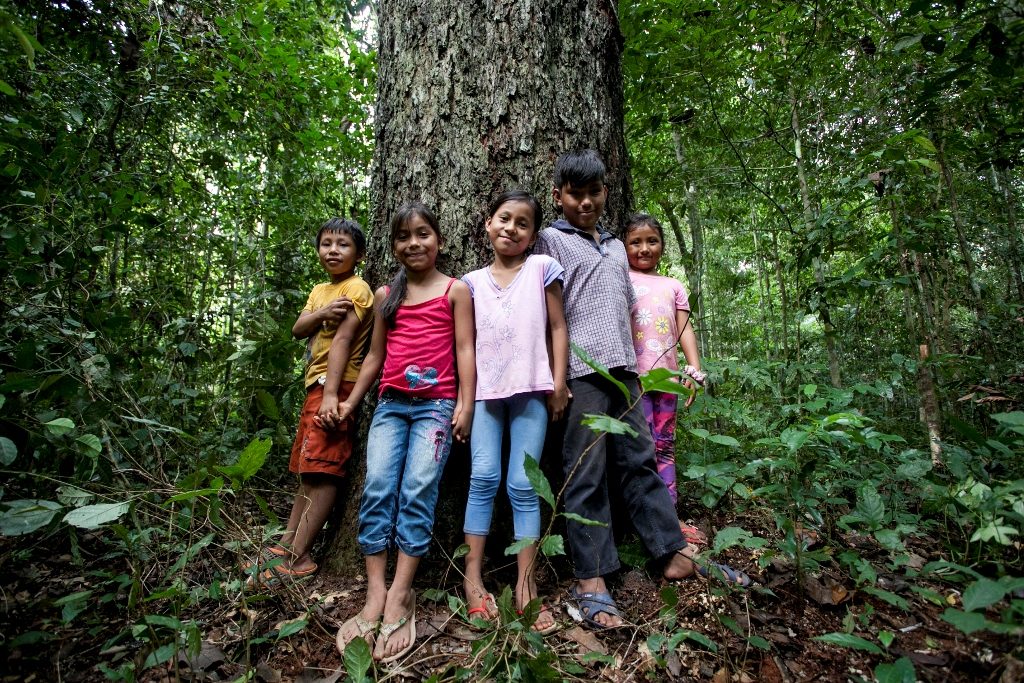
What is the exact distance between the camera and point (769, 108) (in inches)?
268

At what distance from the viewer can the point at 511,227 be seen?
235 centimetres

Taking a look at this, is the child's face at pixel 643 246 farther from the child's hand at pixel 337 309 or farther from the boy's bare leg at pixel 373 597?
the boy's bare leg at pixel 373 597

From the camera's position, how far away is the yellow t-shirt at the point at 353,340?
2.67 metres

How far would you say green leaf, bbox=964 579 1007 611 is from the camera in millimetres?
1237

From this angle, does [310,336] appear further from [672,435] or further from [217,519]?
[672,435]

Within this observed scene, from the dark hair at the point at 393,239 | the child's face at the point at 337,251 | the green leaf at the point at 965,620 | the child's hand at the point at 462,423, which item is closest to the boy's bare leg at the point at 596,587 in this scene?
the child's hand at the point at 462,423

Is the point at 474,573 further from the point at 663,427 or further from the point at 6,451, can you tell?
the point at 6,451

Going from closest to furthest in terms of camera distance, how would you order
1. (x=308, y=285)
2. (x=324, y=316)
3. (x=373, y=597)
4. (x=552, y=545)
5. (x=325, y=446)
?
1. (x=552, y=545)
2. (x=373, y=597)
3. (x=325, y=446)
4. (x=324, y=316)
5. (x=308, y=285)

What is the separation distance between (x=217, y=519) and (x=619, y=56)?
3.15m

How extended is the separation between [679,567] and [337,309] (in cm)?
207

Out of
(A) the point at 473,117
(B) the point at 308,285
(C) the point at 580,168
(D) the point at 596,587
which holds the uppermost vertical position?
(A) the point at 473,117

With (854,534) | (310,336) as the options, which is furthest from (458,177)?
(854,534)

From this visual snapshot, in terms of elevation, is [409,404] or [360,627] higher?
[409,404]

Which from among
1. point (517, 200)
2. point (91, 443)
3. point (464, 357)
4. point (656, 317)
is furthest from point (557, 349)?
point (91, 443)
